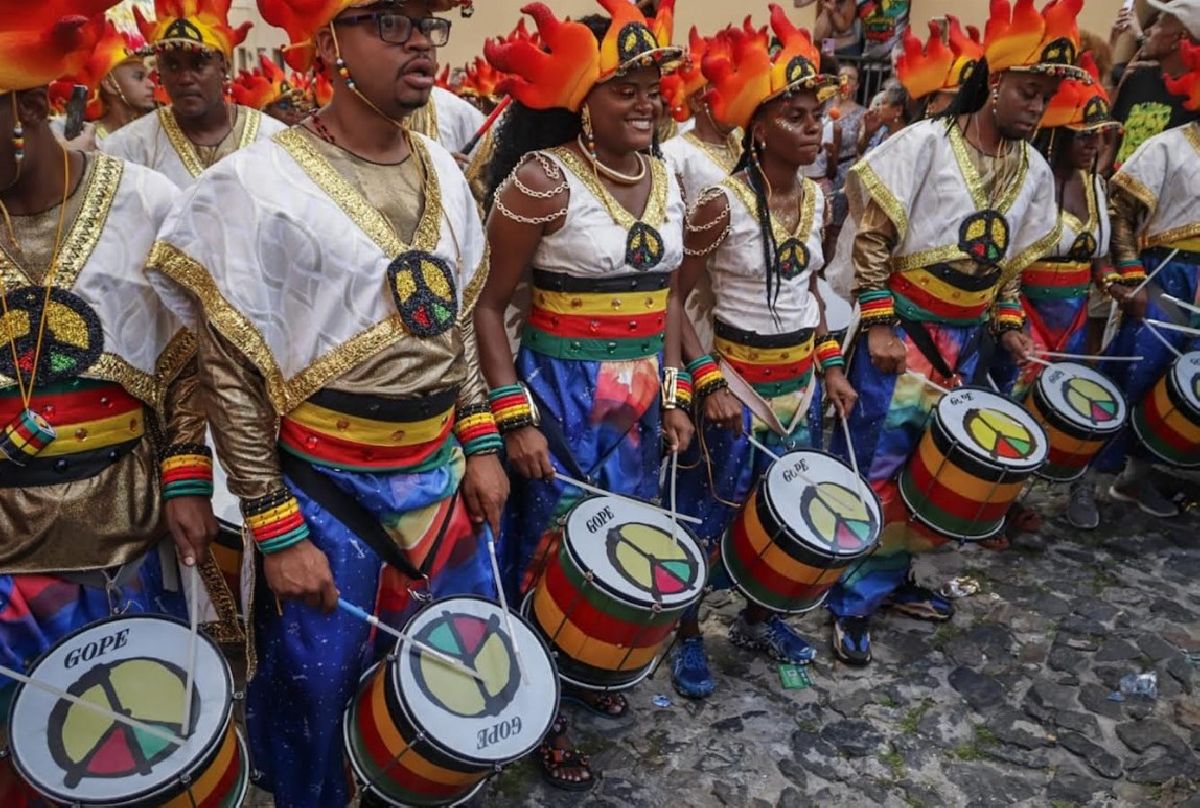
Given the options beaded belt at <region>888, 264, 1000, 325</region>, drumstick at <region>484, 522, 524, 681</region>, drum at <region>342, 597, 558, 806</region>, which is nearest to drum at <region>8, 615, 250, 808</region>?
drum at <region>342, 597, 558, 806</region>

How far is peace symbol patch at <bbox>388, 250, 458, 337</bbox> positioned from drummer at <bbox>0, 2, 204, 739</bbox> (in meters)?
0.55

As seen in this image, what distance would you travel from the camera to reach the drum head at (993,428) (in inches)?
144

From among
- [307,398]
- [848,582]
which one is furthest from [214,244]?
[848,582]

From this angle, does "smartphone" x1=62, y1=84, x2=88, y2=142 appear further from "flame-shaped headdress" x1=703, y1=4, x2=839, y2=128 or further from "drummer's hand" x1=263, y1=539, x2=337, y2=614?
"flame-shaped headdress" x1=703, y1=4, x2=839, y2=128

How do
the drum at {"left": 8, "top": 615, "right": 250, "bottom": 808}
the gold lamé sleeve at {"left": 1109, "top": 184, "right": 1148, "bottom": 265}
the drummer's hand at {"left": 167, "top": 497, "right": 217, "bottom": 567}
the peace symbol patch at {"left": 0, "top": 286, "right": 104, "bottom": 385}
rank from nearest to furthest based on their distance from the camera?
the drum at {"left": 8, "top": 615, "right": 250, "bottom": 808} < the peace symbol patch at {"left": 0, "top": 286, "right": 104, "bottom": 385} < the drummer's hand at {"left": 167, "top": 497, "right": 217, "bottom": 567} < the gold lamé sleeve at {"left": 1109, "top": 184, "right": 1148, "bottom": 265}

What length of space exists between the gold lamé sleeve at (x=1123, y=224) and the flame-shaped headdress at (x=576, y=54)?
359cm

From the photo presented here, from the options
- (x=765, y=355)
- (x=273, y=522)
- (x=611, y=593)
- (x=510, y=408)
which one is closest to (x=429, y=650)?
(x=273, y=522)

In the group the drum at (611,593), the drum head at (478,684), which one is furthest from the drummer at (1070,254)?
the drum head at (478,684)

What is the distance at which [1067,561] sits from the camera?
507 centimetres

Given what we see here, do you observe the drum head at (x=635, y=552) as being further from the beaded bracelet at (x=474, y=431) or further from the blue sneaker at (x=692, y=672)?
the blue sneaker at (x=692, y=672)

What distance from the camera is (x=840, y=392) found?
3.91m

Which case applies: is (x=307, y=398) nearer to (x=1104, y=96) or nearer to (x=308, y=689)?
(x=308, y=689)

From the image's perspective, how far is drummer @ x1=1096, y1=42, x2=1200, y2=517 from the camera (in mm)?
5164

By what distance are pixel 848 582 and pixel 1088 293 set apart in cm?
241
